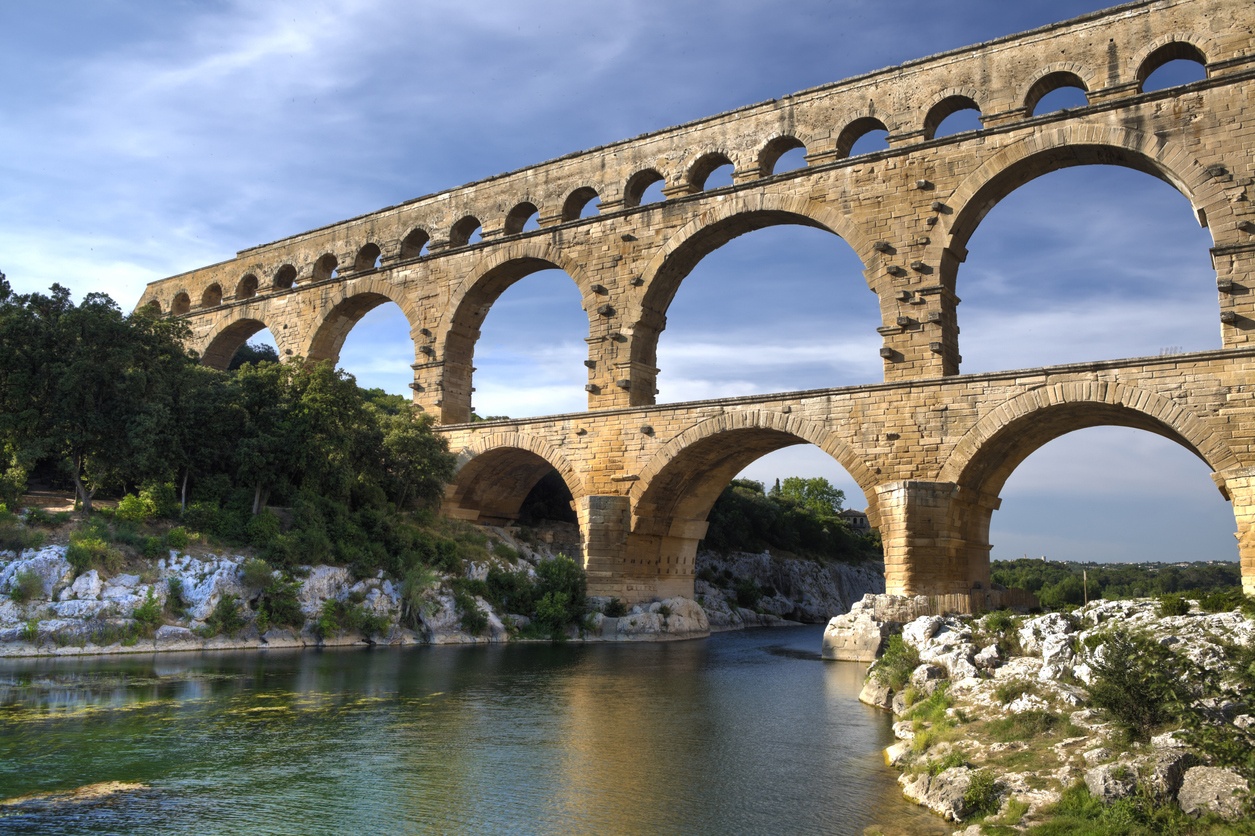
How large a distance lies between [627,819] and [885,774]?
2575 mm

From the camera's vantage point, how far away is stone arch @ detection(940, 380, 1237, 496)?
52.2ft

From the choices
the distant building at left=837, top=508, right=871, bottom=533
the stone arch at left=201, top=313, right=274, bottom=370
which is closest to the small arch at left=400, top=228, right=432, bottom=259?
the stone arch at left=201, top=313, right=274, bottom=370

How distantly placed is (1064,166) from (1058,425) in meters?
5.08

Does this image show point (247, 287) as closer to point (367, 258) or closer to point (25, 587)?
point (367, 258)

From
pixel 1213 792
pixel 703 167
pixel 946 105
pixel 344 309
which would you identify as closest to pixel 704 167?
pixel 703 167

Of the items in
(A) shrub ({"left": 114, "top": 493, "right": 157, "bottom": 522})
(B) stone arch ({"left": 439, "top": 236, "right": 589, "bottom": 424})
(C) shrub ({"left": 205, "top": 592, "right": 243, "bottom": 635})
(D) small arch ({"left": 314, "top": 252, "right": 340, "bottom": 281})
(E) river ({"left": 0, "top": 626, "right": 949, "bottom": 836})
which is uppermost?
(D) small arch ({"left": 314, "top": 252, "right": 340, "bottom": 281})

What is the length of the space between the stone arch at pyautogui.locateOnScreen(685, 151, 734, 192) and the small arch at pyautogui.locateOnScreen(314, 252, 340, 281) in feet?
40.9

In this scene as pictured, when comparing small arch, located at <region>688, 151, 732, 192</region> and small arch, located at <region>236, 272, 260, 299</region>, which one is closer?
small arch, located at <region>688, 151, 732, 192</region>

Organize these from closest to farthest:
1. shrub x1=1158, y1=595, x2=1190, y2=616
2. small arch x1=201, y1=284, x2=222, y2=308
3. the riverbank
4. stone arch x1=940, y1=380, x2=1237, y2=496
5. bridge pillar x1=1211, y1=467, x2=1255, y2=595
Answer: shrub x1=1158, y1=595, x2=1190, y2=616
bridge pillar x1=1211, y1=467, x2=1255, y2=595
stone arch x1=940, y1=380, x2=1237, y2=496
the riverbank
small arch x1=201, y1=284, x2=222, y2=308

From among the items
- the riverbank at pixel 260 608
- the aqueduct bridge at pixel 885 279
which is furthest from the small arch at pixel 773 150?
the riverbank at pixel 260 608

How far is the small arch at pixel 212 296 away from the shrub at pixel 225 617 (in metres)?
18.7

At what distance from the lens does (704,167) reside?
23312mm

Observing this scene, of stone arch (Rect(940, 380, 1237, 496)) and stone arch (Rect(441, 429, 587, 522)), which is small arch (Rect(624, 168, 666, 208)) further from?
stone arch (Rect(940, 380, 1237, 496))

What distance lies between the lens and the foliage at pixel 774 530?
4006cm
